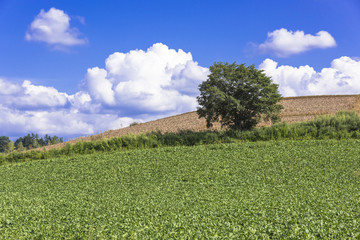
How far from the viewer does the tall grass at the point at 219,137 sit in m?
23.5

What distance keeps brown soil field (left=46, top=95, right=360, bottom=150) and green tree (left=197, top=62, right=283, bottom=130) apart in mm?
7072

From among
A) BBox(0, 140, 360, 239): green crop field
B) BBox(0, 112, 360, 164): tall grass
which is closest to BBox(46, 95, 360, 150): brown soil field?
BBox(0, 112, 360, 164): tall grass

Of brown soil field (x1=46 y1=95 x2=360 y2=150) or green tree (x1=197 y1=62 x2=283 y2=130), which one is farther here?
brown soil field (x1=46 y1=95 x2=360 y2=150)

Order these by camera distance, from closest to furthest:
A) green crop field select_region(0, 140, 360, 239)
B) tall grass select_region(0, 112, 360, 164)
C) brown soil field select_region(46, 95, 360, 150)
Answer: green crop field select_region(0, 140, 360, 239) → tall grass select_region(0, 112, 360, 164) → brown soil field select_region(46, 95, 360, 150)

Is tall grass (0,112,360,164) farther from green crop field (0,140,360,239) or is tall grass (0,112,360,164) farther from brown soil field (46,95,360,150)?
brown soil field (46,95,360,150)

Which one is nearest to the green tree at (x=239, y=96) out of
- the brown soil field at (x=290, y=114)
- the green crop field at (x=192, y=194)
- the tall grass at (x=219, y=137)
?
the tall grass at (x=219, y=137)

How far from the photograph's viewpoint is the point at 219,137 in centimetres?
Answer: 2438

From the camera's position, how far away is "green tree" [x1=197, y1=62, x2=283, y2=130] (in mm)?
24094

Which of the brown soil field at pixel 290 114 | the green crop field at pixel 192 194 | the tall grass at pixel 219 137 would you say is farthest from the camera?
the brown soil field at pixel 290 114

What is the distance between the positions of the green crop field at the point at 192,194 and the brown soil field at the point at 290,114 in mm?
12245

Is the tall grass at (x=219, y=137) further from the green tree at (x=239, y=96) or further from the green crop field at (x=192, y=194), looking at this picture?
the green crop field at (x=192, y=194)

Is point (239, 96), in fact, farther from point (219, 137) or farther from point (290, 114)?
point (290, 114)

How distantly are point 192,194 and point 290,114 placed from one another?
2605 cm

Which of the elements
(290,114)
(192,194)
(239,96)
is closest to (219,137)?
(239,96)
